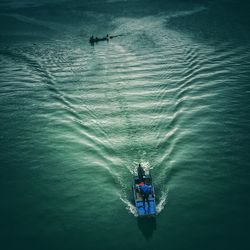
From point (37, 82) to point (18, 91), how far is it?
2.88 metres

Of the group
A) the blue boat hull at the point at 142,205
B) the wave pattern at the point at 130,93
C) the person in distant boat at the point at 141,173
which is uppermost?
the wave pattern at the point at 130,93

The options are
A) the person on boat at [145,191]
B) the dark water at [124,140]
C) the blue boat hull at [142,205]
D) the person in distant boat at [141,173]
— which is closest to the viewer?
the blue boat hull at [142,205]

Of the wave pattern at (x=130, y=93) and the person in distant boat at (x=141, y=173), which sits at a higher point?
the wave pattern at (x=130, y=93)

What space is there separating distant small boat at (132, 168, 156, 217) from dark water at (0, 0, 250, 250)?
2.68ft

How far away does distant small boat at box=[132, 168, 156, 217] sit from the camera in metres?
19.8

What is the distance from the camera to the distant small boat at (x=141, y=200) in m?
19.8

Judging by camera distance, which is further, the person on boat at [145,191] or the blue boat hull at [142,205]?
the person on boat at [145,191]

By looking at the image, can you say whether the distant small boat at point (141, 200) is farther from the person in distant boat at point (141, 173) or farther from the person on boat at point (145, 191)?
the person on boat at point (145, 191)

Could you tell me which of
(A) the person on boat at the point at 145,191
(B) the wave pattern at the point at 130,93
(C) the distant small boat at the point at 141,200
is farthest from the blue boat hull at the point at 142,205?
(B) the wave pattern at the point at 130,93

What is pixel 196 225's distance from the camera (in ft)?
65.2

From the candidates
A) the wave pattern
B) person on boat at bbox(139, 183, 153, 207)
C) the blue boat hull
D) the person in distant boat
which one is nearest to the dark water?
the wave pattern

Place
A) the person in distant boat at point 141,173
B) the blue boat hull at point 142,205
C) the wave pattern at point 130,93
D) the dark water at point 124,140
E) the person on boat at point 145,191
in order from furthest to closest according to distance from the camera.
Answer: the wave pattern at point 130,93
the person in distant boat at point 141,173
the person on boat at point 145,191
the dark water at point 124,140
the blue boat hull at point 142,205

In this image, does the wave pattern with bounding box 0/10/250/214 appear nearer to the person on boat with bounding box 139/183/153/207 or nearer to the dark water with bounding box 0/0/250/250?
the dark water with bounding box 0/0/250/250

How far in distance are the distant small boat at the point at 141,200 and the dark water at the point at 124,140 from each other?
816 millimetres
